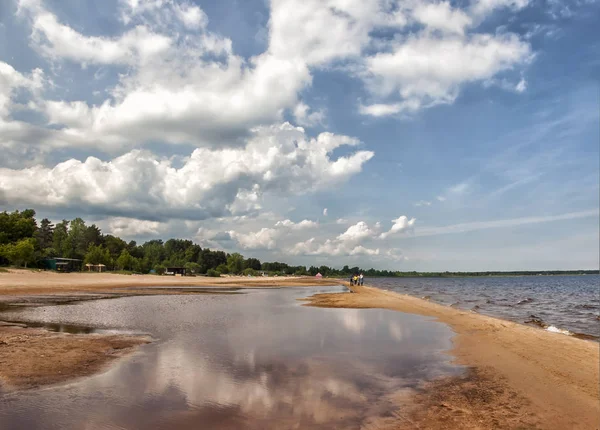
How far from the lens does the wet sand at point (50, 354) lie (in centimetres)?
991

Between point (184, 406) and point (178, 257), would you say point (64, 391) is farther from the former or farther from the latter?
point (178, 257)

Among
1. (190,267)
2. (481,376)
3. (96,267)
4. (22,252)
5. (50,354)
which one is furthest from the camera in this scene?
(190,267)

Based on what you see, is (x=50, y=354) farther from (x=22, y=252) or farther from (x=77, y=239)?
(x=77, y=239)

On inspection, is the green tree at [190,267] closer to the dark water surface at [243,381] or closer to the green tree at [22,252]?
the green tree at [22,252]

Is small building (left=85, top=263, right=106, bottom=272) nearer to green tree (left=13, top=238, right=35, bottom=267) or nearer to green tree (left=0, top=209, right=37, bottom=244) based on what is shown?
green tree (left=0, top=209, right=37, bottom=244)

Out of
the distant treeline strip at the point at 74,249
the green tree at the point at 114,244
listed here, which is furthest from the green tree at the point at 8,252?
the green tree at the point at 114,244

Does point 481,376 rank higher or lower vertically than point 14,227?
lower

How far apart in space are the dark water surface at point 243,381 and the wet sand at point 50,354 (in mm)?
709

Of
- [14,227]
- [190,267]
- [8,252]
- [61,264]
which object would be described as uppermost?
[14,227]

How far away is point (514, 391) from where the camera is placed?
1005 cm

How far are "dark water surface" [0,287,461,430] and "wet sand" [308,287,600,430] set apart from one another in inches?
30.6

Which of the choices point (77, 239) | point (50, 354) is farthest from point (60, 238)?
point (50, 354)

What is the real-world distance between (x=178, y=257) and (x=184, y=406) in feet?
627

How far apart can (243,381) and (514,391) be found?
7183 millimetres
